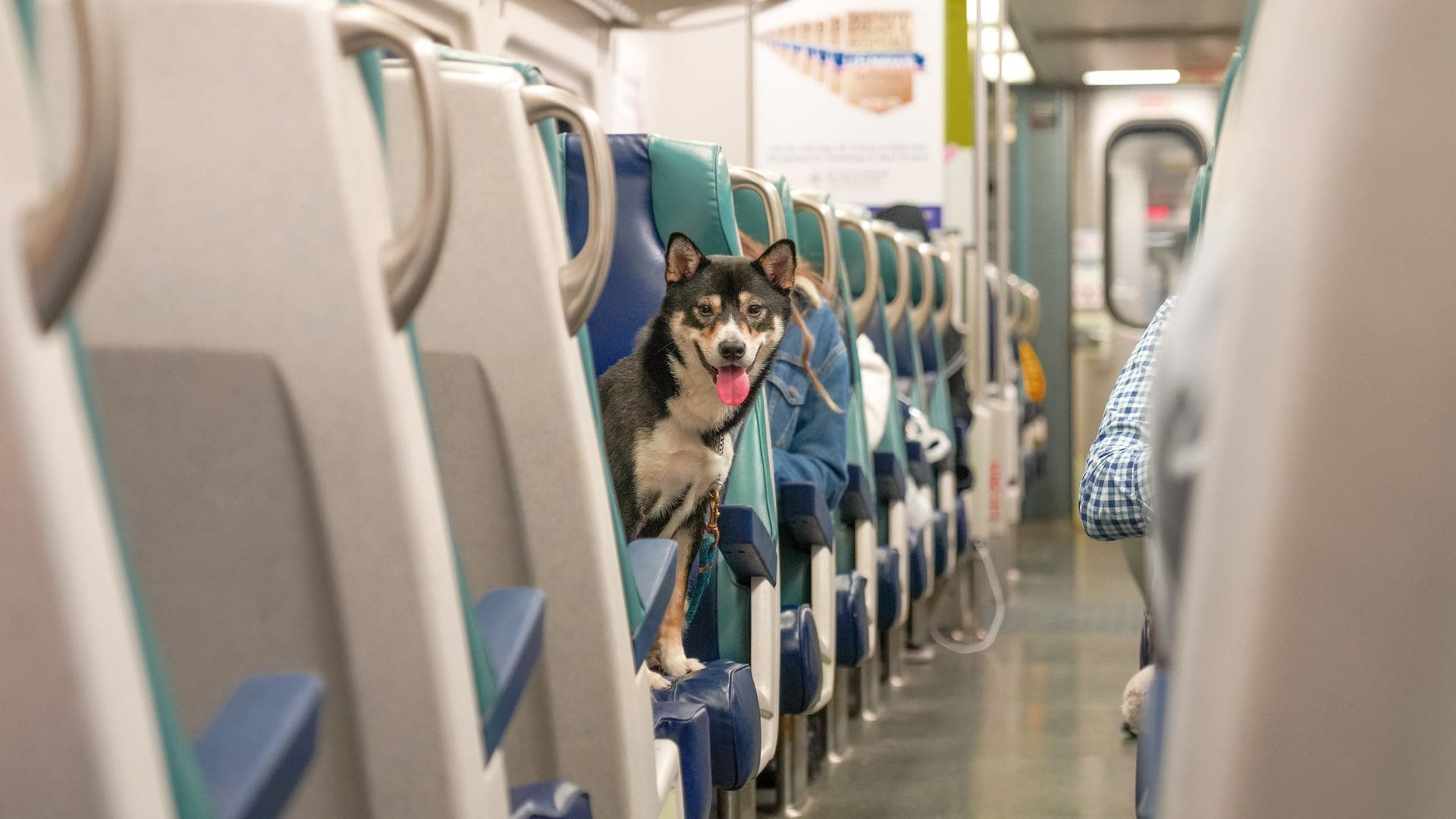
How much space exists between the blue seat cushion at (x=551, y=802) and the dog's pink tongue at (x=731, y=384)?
954mm

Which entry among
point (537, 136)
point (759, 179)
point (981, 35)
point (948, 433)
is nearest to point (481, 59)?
point (537, 136)

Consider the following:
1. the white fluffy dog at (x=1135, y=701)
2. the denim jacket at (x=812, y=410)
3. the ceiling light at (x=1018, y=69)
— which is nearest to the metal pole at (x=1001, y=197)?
the ceiling light at (x=1018, y=69)

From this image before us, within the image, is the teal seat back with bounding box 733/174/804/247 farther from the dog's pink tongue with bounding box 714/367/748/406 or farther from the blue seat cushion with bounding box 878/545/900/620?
the blue seat cushion with bounding box 878/545/900/620

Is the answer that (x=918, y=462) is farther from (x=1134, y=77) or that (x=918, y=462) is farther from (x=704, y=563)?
(x=1134, y=77)

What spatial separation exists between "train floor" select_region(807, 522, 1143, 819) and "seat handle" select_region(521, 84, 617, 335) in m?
1.97

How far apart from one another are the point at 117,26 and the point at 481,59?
0.69 m

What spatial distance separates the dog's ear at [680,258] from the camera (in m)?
2.24

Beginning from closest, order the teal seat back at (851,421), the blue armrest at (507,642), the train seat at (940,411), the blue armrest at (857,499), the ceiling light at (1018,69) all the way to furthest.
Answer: the blue armrest at (507,642), the teal seat back at (851,421), the blue armrest at (857,499), the train seat at (940,411), the ceiling light at (1018,69)

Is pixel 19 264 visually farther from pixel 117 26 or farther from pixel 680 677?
pixel 680 677

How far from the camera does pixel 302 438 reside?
1.01m

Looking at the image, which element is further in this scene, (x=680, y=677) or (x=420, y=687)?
(x=680, y=677)

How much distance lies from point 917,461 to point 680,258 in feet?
8.37

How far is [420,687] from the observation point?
42.1 inches

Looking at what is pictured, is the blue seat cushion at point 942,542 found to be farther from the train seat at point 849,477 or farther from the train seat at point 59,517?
the train seat at point 59,517
